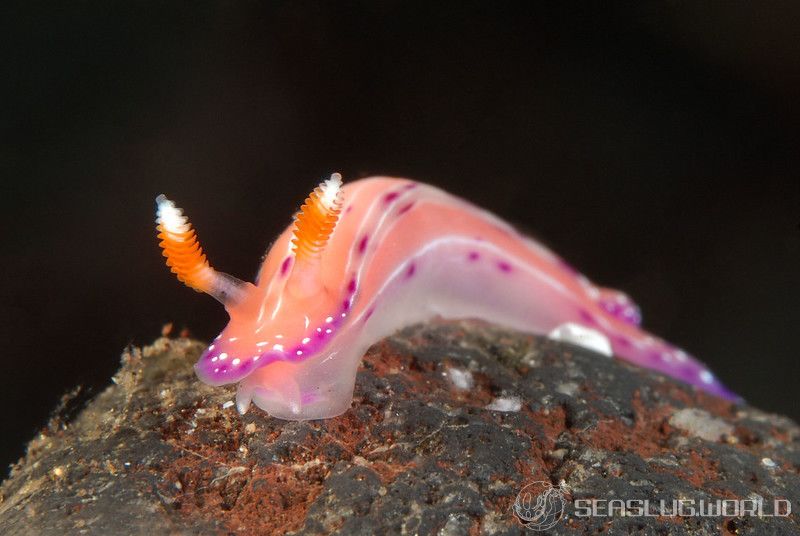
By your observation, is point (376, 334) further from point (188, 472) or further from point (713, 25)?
point (713, 25)

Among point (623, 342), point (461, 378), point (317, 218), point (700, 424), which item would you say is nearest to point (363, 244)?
point (317, 218)

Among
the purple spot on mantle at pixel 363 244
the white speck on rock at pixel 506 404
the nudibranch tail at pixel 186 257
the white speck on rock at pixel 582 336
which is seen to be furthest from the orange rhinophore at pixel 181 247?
the white speck on rock at pixel 582 336

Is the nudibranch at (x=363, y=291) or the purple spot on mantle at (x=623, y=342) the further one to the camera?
the purple spot on mantle at (x=623, y=342)

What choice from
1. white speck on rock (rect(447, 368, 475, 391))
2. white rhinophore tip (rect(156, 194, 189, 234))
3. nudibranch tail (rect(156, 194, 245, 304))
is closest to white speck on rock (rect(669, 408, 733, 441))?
white speck on rock (rect(447, 368, 475, 391))

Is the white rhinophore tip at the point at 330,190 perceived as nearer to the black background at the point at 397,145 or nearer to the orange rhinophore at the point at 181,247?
the orange rhinophore at the point at 181,247

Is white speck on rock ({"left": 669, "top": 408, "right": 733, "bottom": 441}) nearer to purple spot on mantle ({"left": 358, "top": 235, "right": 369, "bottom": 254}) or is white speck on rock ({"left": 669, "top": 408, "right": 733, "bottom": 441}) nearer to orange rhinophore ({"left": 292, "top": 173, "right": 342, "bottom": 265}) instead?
purple spot on mantle ({"left": 358, "top": 235, "right": 369, "bottom": 254})

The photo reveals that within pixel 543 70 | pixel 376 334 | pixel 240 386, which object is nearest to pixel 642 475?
pixel 376 334
